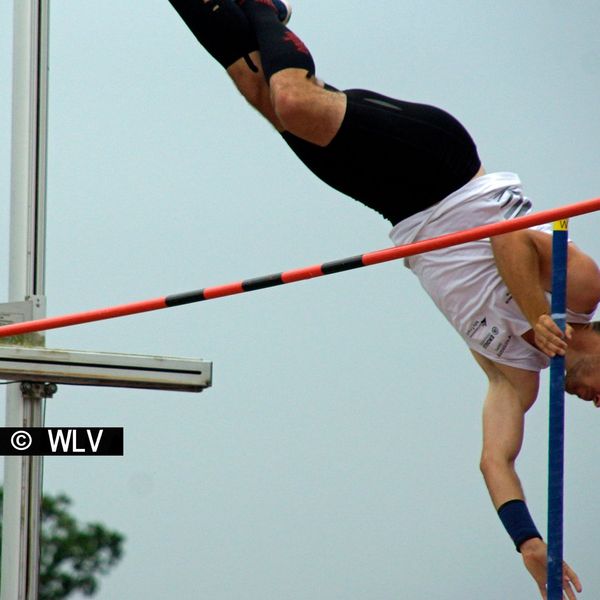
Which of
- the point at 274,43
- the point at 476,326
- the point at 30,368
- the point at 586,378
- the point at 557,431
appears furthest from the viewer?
the point at 30,368

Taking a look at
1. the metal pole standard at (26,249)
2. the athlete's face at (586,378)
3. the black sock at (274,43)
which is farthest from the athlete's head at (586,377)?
the metal pole standard at (26,249)

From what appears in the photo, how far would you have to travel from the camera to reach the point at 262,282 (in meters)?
2.50

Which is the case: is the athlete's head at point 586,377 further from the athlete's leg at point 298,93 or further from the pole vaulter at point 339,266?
the athlete's leg at point 298,93

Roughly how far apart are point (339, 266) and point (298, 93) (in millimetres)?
335

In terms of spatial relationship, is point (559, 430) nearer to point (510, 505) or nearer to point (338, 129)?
point (510, 505)

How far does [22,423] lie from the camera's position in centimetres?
346

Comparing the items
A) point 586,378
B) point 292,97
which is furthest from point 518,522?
point 292,97

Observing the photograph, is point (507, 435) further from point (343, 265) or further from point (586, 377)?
point (343, 265)

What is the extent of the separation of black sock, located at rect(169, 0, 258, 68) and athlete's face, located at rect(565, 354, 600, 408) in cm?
94

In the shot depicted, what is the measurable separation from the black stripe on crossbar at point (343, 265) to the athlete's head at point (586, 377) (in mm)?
583

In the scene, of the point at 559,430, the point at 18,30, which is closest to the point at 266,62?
the point at 559,430

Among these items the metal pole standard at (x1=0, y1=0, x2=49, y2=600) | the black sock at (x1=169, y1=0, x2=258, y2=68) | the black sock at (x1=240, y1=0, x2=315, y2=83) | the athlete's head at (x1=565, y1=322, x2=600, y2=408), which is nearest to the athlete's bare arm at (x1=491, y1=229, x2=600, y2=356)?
the athlete's head at (x1=565, y1=322, x2=600, y2=408)

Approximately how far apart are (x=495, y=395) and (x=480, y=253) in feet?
1.06

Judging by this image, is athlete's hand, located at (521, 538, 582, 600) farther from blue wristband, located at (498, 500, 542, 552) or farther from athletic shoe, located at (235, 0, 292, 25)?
athletic shoe, located at (235, 0, 292, 25)
